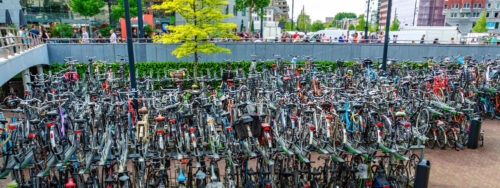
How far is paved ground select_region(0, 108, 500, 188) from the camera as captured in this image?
740 cm

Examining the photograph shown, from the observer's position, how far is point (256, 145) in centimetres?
682

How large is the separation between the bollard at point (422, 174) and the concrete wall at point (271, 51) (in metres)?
11.7

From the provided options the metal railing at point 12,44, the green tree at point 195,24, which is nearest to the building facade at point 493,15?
the green tree at point 195,24

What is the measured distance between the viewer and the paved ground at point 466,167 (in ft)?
24.3

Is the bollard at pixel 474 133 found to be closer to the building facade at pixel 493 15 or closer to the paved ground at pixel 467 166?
the paved ground at pixel 467 166

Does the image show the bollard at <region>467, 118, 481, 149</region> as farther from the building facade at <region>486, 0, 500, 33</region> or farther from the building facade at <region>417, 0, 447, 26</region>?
the building facade at <region>417, 0, 447, 26</region>

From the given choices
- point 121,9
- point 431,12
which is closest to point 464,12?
point 431,12

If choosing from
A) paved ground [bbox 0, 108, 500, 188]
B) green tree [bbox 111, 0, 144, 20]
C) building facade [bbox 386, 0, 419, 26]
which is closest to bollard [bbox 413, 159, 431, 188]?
paved ground [bbox 0, 108, 500, 188]

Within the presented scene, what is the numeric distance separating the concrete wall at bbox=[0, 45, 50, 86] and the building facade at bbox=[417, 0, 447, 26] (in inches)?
3078

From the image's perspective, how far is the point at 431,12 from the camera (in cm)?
7612

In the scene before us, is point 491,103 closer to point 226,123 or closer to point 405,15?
point 226,123

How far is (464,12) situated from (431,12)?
254 inches

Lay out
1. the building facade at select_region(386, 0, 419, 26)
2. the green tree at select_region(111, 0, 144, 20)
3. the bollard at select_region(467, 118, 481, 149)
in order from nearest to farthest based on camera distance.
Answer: the bollard at select_region(467, 118, 481, 149) < the green tree at select_region(111, 0, 144, 20) < the building facade at select_region(386, 0, 419, 26)

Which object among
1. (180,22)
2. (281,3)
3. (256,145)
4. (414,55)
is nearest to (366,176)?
(256,145)
